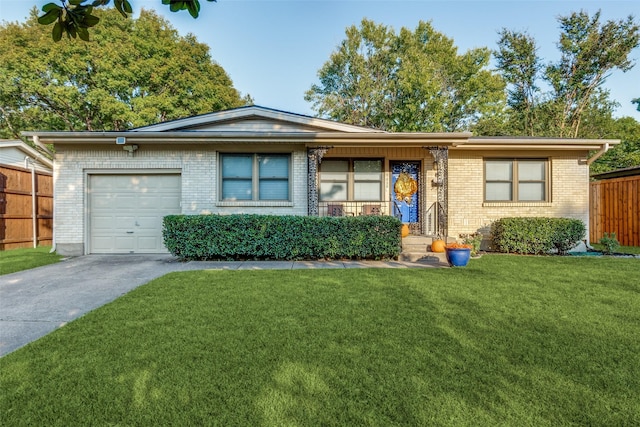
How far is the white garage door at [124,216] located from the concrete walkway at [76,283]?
51cm

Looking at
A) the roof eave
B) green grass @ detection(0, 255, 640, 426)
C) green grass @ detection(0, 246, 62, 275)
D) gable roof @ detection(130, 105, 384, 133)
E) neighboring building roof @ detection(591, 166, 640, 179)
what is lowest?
green grass @ detection(0, 255, 640, 426)

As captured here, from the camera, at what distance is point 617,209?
10.8m

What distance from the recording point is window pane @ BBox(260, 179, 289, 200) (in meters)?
9.14

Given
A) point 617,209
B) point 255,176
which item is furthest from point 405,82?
point 255,176

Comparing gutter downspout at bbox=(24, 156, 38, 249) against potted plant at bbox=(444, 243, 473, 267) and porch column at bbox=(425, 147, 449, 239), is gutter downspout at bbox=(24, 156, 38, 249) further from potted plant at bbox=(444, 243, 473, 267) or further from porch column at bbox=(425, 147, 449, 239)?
potted plant at bbox=(444, 243, 473, 267)

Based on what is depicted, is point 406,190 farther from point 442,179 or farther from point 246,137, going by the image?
point 246,137

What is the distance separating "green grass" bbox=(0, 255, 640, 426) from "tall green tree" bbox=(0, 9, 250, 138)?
20765 mm

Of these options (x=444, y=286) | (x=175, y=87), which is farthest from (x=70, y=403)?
(x=175, y=87)

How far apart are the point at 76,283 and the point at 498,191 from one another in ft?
35.5

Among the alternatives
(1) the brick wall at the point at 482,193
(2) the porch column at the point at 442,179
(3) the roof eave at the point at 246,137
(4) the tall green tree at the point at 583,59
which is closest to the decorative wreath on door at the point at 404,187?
(2) the porch column at the point at 442,179

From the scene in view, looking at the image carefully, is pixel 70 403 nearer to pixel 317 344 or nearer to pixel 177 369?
pixel 177 369

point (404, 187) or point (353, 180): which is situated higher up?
point (353, 180)

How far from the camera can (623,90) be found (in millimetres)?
20234

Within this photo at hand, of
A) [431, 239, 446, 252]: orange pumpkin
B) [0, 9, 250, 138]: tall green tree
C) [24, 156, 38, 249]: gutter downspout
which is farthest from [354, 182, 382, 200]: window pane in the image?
[0, 9, 250, 138]: tall green tree
